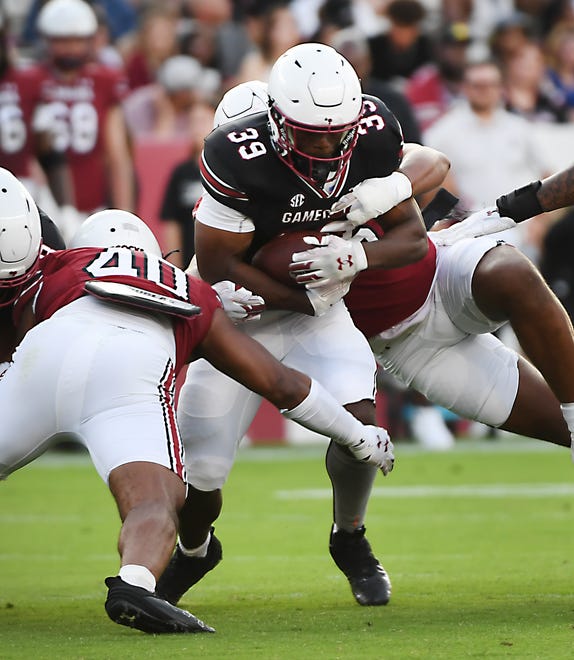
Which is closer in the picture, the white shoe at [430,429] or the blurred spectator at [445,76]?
the white shoe at [430,429]

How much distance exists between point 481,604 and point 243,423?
99 cm

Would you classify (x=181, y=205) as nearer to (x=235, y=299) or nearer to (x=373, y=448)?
(x=235, y=299)

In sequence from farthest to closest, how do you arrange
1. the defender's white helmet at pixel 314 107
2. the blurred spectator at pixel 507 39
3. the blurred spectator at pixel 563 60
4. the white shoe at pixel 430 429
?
the blurred spectator at pixel 563 60 < the blurred spectator at pixel 507 39 < the white shoe at pixel 430 429 < the defender's white helmet at pixel 314 107

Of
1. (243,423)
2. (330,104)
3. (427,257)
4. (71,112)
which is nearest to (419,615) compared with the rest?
(243,423)

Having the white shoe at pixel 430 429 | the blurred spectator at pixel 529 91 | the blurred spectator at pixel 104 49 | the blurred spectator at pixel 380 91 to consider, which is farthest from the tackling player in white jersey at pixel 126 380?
the blurred spectator at pixel 529 91

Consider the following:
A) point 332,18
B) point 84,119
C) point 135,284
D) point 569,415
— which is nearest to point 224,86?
point 332,18

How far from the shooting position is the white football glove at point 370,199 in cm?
468

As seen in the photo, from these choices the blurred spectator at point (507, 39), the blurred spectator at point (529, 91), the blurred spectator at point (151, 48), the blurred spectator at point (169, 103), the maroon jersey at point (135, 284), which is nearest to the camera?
the maroon jersey at point (135, 284)

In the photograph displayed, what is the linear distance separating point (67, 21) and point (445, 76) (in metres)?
3.40

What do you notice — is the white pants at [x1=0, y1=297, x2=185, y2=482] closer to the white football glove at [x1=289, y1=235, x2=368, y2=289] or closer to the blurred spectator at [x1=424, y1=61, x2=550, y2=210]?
the white football glove at [x1=289, y1=235, x2=368, y2=289]

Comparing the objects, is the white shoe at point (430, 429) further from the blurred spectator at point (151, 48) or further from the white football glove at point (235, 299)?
the white football glove at point (235, 299)

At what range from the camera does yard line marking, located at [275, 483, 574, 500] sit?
774cm

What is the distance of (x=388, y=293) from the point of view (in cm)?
503

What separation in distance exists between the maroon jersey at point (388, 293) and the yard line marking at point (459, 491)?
276 centimetres
